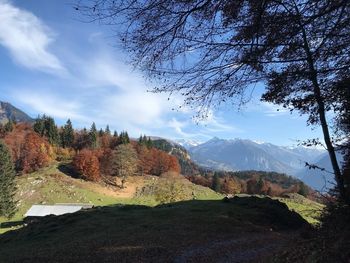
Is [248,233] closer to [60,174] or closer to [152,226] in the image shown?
[152,226]

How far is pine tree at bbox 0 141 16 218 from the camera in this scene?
73.2m

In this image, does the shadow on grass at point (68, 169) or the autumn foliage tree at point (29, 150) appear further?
the autumn foliage tree at point (29, 150)

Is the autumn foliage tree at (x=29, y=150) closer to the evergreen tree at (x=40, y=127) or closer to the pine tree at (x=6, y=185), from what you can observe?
the evergreen tree at (x=40, y=127)

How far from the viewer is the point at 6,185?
74.8 m

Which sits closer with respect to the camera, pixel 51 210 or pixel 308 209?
pixel 308 209

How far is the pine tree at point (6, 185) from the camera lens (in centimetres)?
7319

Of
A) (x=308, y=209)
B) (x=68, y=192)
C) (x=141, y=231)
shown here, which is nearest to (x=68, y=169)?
(x=68, y=192)

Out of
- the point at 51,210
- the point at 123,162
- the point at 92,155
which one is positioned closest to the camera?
the point at 51,210

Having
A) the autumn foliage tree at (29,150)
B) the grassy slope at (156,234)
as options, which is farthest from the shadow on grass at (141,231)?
the autumn foliage tree at (29,150)

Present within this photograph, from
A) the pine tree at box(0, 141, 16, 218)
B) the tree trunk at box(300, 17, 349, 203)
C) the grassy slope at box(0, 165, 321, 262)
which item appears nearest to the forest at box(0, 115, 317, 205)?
the pine tree at box(0, 141, 16, 218)

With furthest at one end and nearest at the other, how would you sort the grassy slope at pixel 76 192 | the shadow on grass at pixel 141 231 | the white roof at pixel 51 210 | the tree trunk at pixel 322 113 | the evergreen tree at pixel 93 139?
the evergreen tree at pixel 93 139, the grassy slope at pixel 76 192, the white roof at pixel 51 210, the shadow on grass at pixel 141 231, the tree trunk at pixel 322 113

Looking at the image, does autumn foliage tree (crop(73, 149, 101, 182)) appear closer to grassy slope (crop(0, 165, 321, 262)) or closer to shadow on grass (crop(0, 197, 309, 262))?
grassy slope (crop(0, 165, 321, 262))

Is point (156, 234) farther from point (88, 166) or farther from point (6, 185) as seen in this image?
point (88, 166)

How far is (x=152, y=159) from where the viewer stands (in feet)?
487
